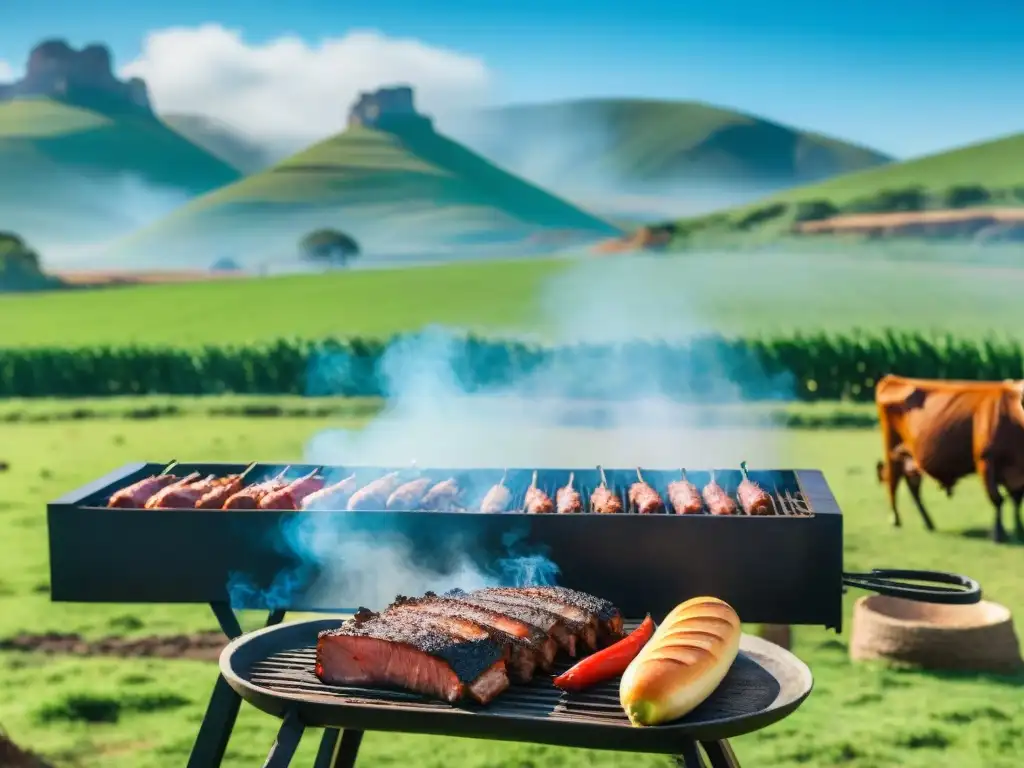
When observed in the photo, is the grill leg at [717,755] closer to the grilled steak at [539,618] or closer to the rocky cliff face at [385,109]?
the grilled steak at [539,618]

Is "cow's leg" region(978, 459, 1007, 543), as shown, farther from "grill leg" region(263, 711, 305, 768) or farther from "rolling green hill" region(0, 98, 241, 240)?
"rolling green hill" region(0, 98, 241, 240)

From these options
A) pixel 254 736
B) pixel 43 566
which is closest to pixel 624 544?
pixel 254 736

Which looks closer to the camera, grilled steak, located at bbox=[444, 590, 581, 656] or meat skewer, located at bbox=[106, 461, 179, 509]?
grilled steak, located at bbox=[444, 590, 581, 656]

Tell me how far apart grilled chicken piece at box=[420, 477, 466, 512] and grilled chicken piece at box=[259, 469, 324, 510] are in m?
0.66

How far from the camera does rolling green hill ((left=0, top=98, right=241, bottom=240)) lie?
10112 cm

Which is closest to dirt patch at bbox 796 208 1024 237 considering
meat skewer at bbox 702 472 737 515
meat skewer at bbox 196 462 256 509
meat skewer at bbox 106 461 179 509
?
meat skewer at bbox 702 472 737 515

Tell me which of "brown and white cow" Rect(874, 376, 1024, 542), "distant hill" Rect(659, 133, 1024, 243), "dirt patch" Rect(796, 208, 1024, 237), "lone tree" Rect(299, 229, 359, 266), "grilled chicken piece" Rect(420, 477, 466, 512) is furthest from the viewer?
"lone tree" Rect(299, 229, 359, 266)

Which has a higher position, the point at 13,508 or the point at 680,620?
the point at 680,620

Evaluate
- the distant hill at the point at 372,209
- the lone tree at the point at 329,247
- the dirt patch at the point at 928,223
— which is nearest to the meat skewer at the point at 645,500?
the dirt patch at the point at 928,223

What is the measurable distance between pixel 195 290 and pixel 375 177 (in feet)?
162

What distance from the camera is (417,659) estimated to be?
3.41m

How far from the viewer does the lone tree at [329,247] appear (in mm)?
89688

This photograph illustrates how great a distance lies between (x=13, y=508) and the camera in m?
13.0

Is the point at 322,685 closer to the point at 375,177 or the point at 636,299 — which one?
the point at 636,299
